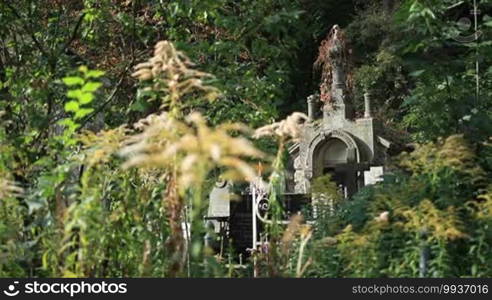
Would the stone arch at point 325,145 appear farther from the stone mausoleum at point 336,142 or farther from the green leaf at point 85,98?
the green leaf at point 85,98

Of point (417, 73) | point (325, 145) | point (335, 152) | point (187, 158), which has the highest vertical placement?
point (325, 145)

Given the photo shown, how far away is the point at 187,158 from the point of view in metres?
1.83

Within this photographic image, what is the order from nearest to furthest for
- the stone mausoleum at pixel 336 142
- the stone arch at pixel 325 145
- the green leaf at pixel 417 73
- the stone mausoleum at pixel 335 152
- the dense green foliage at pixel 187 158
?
the dense green foliage at pixel 187 158
the green leaf at pixel 417 73
the stone mausoleum at pixel 335 152
the stone mausoleum at pixel 336 142
the stone arch at pixel 325 145

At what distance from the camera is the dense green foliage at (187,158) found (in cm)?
240

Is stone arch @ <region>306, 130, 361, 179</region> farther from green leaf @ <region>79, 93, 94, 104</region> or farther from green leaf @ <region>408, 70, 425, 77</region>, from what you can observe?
green leaf @ <region>79, 93, 94, 104</region>

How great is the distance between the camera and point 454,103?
4.06m

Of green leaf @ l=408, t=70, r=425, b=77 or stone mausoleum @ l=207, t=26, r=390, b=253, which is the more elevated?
stone mausoleum @ l=207, t=26, r=390, b=253

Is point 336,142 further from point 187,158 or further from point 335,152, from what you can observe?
point 187,158

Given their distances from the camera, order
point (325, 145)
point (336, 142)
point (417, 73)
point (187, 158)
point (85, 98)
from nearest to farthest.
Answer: point (187, 158) < point (85, 98) < point (417, 73) < point (336, 142) < point (325, 145)

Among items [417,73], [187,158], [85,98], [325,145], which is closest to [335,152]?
[325,145]

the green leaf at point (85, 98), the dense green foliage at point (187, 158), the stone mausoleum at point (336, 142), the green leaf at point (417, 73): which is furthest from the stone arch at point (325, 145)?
the green leaf at point (85, 98)

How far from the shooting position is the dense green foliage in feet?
7.87

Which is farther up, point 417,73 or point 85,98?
point 417,73

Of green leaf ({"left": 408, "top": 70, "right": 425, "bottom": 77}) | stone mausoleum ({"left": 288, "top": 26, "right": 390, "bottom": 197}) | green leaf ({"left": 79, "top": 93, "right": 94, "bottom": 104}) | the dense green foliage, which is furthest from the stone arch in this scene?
green leaf ({"left": 79, "top": 93, "right": 94, "bottom": 104})
